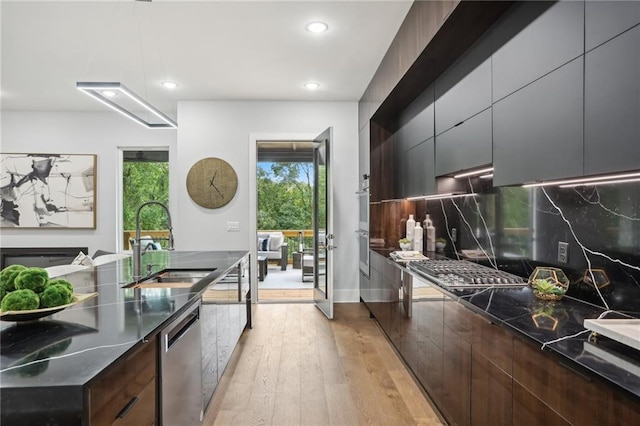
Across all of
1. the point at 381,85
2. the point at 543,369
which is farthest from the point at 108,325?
the point at 381,85

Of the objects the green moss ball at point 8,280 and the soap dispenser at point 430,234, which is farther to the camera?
the soap dispenser at point 430,234

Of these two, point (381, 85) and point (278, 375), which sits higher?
point (381, 85)

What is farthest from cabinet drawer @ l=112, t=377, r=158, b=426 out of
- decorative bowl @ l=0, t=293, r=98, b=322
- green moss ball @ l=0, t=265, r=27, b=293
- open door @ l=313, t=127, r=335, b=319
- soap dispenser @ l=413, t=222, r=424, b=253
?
open door @ l=313, t=127, r=335, b=319

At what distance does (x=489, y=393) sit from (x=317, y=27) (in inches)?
111

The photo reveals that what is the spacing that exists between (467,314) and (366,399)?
1.14 meters

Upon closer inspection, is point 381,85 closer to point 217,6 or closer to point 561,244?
point 217,6

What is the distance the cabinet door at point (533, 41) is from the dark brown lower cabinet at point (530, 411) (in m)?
1.27

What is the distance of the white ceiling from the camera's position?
9.08 feet

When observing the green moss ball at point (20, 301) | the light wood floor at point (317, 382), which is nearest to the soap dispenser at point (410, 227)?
the light wood floor at point (317, 382)

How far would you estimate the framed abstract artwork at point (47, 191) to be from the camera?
5.50 metres

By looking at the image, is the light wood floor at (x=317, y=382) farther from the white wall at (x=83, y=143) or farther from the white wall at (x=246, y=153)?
the white wall at (x=83, y=143)

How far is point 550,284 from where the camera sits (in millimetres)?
1676

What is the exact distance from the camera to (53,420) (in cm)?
90

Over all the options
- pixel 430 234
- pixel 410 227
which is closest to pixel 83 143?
pixel 410 227
